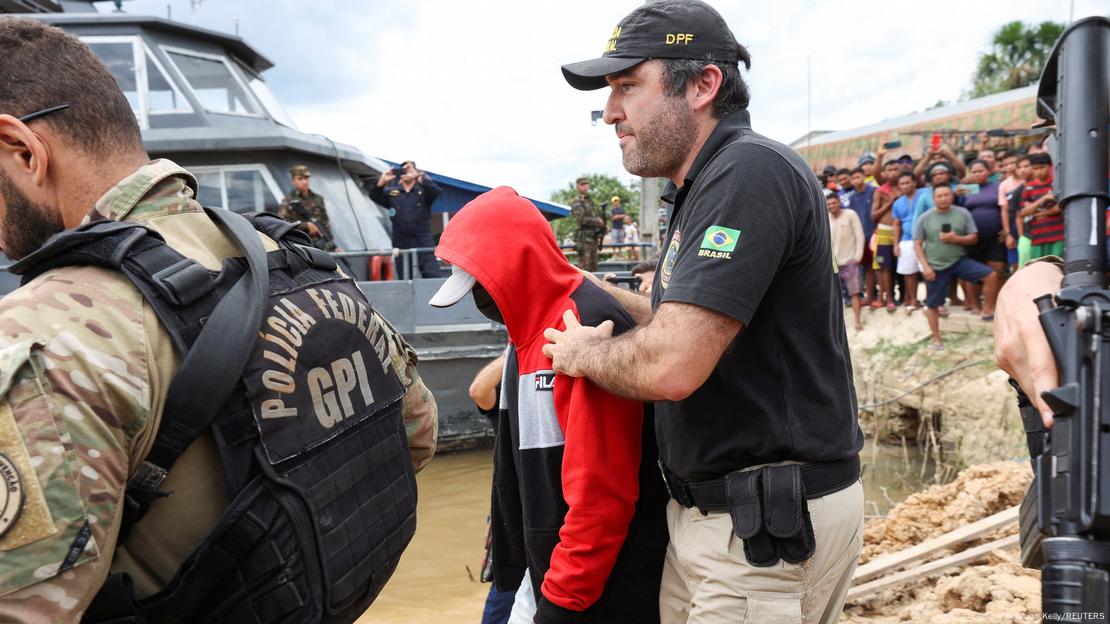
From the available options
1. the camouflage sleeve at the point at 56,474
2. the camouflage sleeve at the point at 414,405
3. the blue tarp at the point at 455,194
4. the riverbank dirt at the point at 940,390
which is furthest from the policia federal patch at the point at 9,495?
the blue tarp at the point at 455,194

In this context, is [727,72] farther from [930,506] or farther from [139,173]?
[930,506]

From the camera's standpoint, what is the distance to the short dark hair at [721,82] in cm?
181

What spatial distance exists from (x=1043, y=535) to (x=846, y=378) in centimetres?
62

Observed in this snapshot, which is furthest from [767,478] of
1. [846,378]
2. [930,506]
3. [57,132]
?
[930,506]

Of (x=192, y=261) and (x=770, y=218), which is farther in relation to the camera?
(x=770, y=218)

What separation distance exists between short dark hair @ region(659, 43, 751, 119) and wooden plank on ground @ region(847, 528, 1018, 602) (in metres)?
2.27

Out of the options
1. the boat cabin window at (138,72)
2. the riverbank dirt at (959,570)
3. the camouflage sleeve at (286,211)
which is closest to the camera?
the riverbank dirt at (959,570)

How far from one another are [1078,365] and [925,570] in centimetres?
259

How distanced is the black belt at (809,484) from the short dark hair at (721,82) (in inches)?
32.2

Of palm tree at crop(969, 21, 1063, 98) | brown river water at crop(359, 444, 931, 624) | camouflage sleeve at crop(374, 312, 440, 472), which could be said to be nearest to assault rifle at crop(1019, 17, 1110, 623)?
camouflage sleeve at crop(374, 312, 440, 472)

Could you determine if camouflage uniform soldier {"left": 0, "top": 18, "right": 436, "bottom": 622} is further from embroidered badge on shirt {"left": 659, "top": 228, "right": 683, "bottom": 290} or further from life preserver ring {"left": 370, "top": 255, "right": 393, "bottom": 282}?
life preserver ring {"left": 370, "top": 255, "right": 393, "bottom": 282}

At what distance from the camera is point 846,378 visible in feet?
5.76

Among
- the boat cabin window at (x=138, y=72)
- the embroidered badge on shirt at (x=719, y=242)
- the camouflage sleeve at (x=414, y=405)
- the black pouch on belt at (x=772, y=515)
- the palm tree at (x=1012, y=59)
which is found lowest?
the black pouch on belt at (x=772, y=515)

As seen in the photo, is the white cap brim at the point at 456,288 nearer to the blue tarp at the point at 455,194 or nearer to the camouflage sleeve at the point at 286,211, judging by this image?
the camouflage sleeve at the point at 286,211
